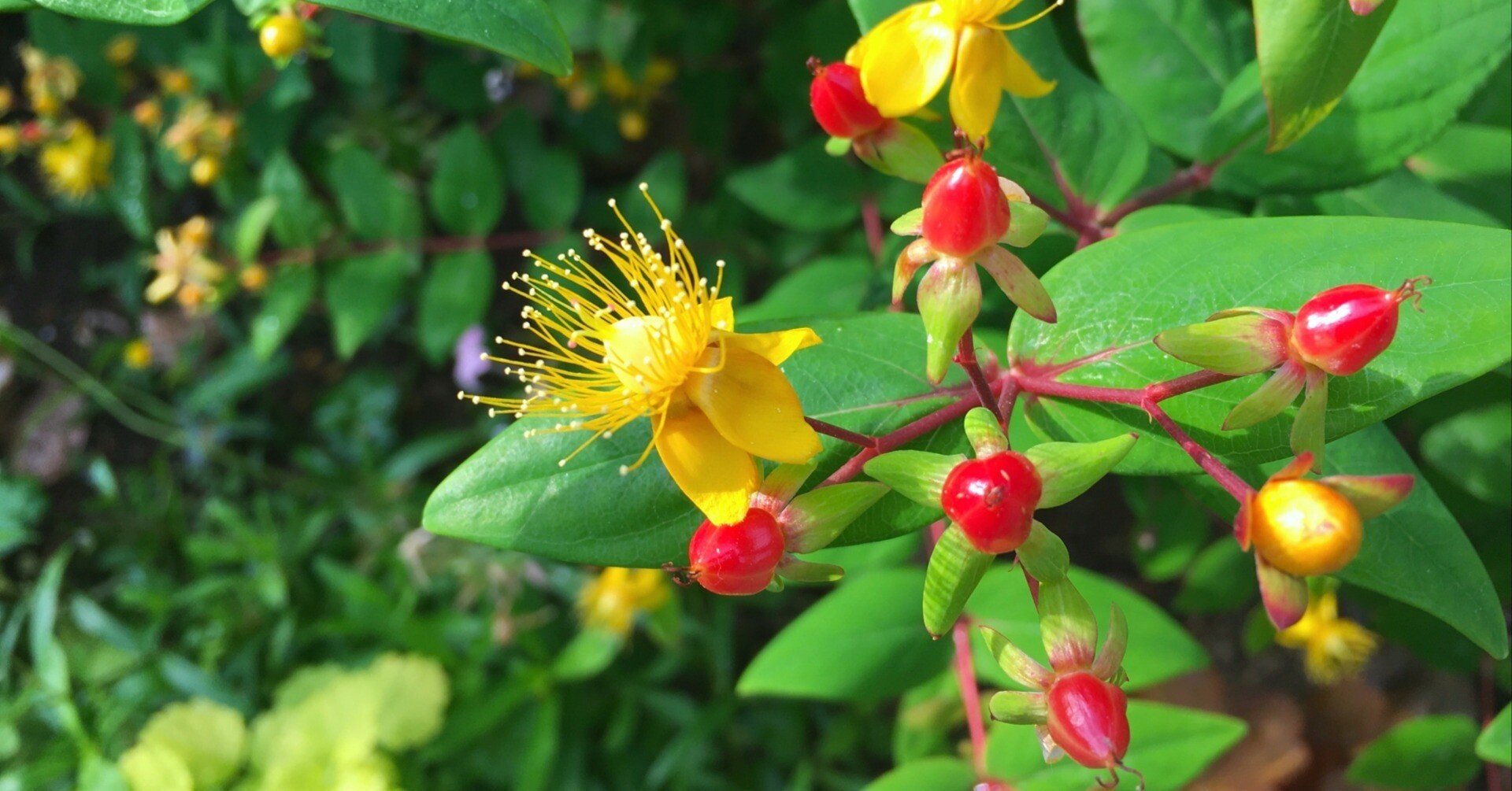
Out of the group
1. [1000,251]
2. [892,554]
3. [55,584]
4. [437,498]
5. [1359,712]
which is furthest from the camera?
[1359,712]

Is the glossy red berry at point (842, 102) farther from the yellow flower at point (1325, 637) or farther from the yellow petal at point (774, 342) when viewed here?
the yellow flower at point (1325, 637)

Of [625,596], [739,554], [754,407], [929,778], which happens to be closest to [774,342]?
[754,407]

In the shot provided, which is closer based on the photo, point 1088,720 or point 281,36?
point 1088,720

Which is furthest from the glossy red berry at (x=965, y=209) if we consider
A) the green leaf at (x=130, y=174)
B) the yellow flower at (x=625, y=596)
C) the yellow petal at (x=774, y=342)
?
the green leaf at (x=130, y=174)

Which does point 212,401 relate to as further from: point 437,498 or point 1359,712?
point 1359,712

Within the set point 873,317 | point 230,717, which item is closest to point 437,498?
point 873,317

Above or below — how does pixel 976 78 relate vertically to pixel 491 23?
below

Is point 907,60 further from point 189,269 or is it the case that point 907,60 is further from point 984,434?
point 189,269
